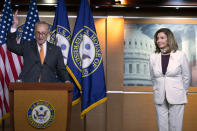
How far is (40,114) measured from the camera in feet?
10.6

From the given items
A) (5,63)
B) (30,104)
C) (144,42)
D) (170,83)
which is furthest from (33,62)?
(144,42)

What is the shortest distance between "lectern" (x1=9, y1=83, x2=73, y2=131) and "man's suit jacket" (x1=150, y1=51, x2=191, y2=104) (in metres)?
1.32

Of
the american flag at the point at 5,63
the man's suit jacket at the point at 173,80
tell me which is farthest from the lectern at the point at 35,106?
the american flag at the point at 5,63

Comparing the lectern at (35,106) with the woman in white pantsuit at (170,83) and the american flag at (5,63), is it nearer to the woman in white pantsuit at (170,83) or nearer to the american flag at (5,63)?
the woman in white pantsuit at (170,83)

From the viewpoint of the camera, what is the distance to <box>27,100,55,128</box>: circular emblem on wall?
10.5 ft

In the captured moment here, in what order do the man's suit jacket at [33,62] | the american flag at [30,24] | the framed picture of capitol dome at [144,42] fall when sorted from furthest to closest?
the framed picture of capitol dome at [144,42] < the american flag at [30,24] < the man's suit jacket at [33,62]

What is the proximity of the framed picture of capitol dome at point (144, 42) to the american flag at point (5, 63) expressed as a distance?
7.09 ft

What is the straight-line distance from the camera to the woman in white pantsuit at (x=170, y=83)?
385 centimetres

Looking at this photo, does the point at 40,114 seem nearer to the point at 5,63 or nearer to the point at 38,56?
the point at 38,56

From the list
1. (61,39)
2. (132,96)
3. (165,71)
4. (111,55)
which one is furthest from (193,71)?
(61,39)

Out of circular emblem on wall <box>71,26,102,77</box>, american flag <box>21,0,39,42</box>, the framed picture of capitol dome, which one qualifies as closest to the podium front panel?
circular emblem on wall <box>71,26,102,77</box>

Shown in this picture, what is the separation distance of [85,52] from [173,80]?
1600mm

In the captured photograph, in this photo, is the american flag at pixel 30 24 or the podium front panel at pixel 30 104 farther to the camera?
the american flag at pixel 30 24

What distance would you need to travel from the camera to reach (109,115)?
5641 millimetres
